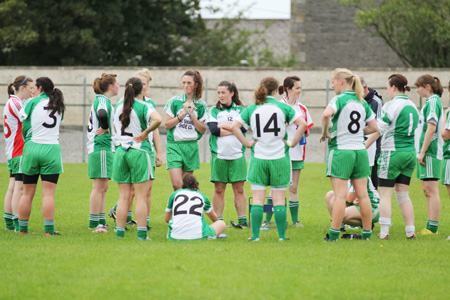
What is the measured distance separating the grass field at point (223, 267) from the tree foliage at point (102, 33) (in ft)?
70.2

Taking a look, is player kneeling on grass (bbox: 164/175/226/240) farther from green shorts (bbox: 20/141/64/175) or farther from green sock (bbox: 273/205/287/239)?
green shorts (bbox: 20/141/64/175)

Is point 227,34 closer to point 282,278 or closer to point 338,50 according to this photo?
point 338,50

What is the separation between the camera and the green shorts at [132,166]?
8.23 m

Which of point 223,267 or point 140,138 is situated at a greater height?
point 140,138

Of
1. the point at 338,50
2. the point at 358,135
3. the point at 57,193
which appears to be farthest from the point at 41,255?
the point at 338,50

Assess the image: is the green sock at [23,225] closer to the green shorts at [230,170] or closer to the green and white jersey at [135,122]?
the green and white jersey at [135,122]

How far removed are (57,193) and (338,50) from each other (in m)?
26.0

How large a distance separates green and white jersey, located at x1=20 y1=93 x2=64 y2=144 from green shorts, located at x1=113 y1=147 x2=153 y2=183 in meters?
1.11

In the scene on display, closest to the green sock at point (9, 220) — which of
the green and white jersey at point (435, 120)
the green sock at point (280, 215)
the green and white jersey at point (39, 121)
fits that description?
the green and white jersey at point (39, 121)

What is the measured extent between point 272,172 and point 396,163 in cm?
181

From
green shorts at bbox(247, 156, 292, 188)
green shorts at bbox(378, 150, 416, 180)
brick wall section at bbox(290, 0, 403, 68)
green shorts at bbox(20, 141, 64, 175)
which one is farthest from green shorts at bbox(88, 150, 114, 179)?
brick wall section at bbox(290, 0, 403, 68)

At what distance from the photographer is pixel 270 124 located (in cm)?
816

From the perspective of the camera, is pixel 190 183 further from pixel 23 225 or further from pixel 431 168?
pixel 431 168

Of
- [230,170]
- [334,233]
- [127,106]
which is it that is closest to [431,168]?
[334,233]
